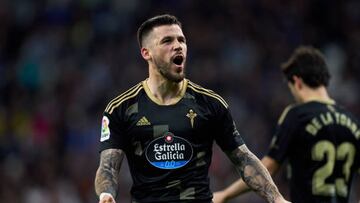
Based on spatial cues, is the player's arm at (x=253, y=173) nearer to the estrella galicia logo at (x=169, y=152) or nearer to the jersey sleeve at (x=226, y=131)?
the jersey sleeve at (x=226, y=131)

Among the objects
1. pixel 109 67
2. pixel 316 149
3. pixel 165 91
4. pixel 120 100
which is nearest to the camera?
pixel 120 100

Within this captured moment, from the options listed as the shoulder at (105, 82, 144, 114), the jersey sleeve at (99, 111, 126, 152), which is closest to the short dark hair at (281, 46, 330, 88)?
the shoulder at (105, 82, 144, 114)

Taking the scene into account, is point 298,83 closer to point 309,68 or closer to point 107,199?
point 309,68

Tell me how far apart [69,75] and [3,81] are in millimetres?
975

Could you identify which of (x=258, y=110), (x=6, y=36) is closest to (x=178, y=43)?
(x=258, y=110)

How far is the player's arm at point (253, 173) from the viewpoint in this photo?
779cm

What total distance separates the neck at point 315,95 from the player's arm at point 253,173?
1.55 m

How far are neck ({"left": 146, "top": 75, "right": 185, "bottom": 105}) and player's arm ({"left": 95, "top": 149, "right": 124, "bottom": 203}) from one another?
1.54 ft

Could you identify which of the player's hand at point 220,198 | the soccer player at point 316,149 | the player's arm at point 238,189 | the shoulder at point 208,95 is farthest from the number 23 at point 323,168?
the shoulder at point 208,95

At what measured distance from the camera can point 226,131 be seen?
310 inches

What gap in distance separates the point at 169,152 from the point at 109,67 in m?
9.37

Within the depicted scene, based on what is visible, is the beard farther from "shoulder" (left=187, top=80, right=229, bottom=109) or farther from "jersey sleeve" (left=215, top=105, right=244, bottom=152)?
"jersey sleeve" (left=215, top=105, right=244, bottom=152)

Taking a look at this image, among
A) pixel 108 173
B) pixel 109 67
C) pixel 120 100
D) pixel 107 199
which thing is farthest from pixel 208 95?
pixel 109 67

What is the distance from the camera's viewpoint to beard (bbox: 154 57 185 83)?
7.86 metres
